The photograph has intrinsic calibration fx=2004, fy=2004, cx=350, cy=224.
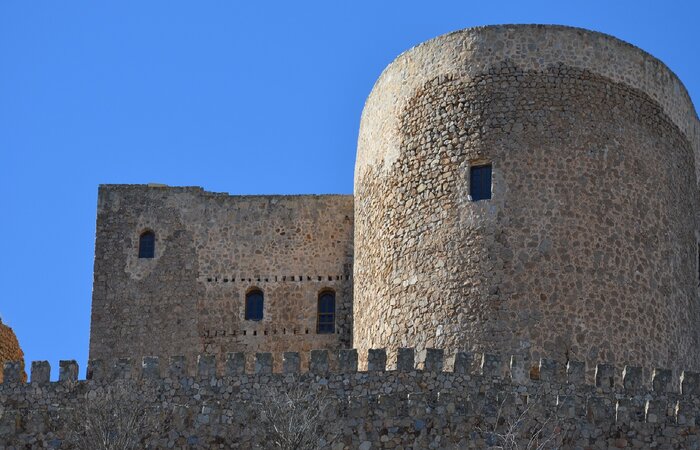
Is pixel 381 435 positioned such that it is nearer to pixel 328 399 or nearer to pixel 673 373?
pixel 328 399

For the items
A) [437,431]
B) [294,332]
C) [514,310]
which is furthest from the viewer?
[294,332]

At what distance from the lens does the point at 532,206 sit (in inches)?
1167

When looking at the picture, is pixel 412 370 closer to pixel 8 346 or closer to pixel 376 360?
pixel 376 360

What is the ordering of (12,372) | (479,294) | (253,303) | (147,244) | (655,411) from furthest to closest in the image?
(147,244), (253,303), (479,294), (12,372), (655,411)

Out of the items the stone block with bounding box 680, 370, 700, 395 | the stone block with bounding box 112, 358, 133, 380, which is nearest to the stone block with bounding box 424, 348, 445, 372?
the stone block with bounding box 680, 370, 700, 395

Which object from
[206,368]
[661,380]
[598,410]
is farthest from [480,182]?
[206,368]

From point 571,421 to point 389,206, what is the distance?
533 cm

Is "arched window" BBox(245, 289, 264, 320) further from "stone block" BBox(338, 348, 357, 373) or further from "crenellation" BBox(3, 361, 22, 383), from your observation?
"crenellation" BBox(3, 361, 22, 383)

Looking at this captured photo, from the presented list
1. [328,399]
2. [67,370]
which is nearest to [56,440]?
[67,370]

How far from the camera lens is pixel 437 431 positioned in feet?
87.8

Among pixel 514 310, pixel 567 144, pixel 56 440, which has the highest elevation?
pixel 567 144

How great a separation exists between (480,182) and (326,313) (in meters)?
4.82

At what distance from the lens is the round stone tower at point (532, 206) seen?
29.2m

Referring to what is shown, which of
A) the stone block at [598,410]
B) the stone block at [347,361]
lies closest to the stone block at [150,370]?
the stone block at [347,361]
